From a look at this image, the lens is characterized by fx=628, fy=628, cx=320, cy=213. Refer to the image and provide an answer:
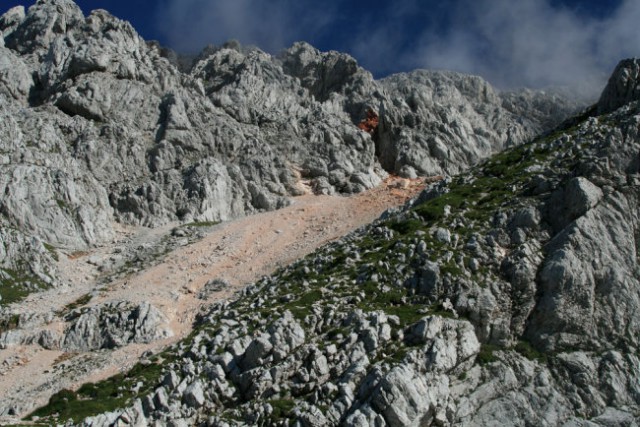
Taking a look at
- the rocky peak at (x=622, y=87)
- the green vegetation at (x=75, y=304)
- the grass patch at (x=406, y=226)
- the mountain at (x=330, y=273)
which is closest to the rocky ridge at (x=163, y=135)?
the mountain at (x=330, y=273)

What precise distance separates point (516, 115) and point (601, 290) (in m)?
111

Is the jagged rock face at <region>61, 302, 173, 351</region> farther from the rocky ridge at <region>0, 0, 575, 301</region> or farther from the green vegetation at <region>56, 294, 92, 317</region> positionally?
the rocky ridge at <region>0, 0, 575, 301</region>

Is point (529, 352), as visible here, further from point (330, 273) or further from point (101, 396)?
point (101, 396)

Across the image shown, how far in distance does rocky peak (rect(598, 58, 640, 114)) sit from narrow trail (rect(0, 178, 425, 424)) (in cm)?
2558

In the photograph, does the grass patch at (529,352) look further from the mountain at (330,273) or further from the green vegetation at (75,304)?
the green vegetation at (75,304)

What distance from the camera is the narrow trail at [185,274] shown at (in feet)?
139

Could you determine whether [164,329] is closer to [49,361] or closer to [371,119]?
[49,361]

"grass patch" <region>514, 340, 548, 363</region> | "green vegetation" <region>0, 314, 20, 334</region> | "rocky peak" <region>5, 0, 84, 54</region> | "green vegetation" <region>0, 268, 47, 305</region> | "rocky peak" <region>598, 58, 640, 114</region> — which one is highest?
"rocky peak" <region>5, 0, 84, 54</region>

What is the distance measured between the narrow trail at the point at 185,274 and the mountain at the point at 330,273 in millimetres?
1351

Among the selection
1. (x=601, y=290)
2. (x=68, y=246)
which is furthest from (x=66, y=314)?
(x=601, y=290)

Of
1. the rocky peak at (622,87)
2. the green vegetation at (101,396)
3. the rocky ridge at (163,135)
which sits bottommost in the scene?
the green vegetation at (101,396)

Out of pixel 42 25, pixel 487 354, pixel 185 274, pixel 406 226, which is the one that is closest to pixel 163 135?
pixel 185 274

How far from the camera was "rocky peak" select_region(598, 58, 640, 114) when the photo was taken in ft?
200

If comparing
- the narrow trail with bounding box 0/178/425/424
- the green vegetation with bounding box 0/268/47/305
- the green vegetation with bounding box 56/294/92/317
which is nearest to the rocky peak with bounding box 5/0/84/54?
the narrow trail with bounding box 0/178/425/424
